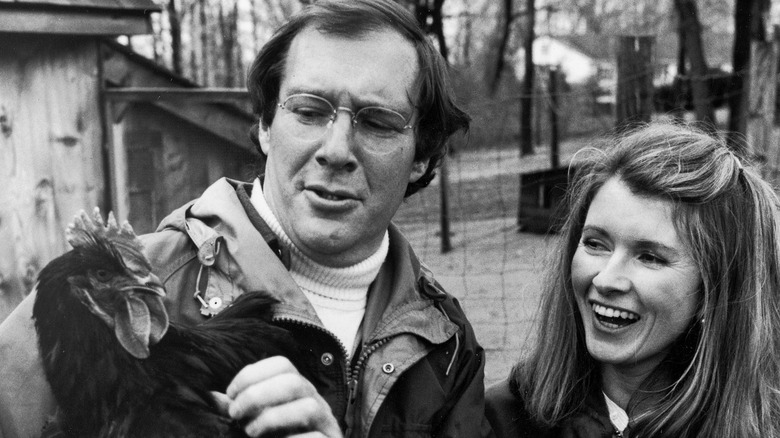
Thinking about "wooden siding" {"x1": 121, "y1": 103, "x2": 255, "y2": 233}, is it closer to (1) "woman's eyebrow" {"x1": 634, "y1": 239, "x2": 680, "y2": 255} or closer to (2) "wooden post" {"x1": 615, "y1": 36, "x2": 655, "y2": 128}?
(1) "woman's eyebrow" {"x1": 634, "y1": 239, "x2": 680, "y2": 255}

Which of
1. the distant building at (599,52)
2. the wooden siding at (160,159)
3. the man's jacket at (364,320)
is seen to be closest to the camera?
Answer: the man's jacket at (364,320)

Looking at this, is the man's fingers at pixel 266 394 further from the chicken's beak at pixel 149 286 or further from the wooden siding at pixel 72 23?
the wooden siding at pixel 72 23

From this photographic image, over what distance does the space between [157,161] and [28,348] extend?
75 centimetres

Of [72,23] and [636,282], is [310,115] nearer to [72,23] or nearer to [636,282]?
[72,23]

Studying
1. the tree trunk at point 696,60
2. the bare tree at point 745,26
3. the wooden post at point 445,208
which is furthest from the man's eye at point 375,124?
the bare tree at point 745,26

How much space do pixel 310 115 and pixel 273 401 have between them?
0.67m

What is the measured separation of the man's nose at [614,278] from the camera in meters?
2.38

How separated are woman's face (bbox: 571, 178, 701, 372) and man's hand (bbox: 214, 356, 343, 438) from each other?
1.10 meters

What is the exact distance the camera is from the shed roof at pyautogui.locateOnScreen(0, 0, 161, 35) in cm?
162

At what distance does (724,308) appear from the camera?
97.8 inches

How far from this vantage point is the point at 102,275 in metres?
1.43

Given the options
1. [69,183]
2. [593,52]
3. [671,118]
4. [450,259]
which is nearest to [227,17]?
[450,259]

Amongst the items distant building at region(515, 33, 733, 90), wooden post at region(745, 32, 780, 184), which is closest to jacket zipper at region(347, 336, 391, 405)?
wooden post at region(745, 32, 780, 184)

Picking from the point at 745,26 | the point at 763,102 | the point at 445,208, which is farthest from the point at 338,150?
the point at 745,26
